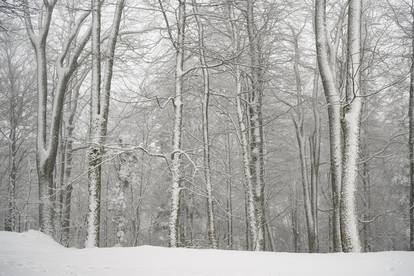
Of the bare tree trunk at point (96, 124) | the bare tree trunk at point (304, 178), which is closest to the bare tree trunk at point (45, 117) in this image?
the bare tree trunk at point (96, 124)

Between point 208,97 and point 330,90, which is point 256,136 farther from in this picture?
point 330,90

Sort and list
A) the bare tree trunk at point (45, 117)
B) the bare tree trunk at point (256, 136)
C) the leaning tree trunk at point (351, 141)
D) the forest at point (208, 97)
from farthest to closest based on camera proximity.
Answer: the bare tree trunk at point (45, 117)
the bare tree trunk at point (256, 136)
the forest at point (208, 97)
the leaning tree trunk at point (351, 141)

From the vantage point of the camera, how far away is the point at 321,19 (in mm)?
8109

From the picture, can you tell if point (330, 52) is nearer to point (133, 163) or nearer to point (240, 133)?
point (240, 133)

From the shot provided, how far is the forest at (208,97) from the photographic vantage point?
8156 mm

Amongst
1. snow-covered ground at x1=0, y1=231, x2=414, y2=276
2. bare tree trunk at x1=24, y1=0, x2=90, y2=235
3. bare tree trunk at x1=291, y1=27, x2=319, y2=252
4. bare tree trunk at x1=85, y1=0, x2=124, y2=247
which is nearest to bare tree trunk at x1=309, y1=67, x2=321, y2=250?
bare tree trunk at x1=291, y1=27, x2=319, y2=252

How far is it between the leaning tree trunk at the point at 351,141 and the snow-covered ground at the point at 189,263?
4.13 ft

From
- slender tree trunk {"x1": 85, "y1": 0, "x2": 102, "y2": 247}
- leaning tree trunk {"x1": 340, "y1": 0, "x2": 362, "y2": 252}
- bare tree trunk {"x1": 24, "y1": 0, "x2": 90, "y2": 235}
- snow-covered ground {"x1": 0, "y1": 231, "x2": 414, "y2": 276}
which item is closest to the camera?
snow-covered ground {"x1": 0, "y1": 231, "x2": 414, "y2": 276}

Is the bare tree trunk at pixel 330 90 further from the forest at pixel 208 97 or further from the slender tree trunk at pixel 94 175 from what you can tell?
the slender tree trunk at pixel 94 175

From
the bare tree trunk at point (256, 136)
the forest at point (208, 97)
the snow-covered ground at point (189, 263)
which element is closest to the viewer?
the snow-covered ground at point (189, 263)

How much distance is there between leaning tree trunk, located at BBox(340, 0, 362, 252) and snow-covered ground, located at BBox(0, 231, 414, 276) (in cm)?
126

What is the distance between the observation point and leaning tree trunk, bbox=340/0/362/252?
22.6ft

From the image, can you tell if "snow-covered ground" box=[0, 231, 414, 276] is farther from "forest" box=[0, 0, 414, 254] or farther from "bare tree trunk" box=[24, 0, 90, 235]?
"bare tree trunk" box=[24, 0, 90, 235]

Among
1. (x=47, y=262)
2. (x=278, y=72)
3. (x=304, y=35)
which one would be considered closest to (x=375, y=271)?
(x=47, y=262)
